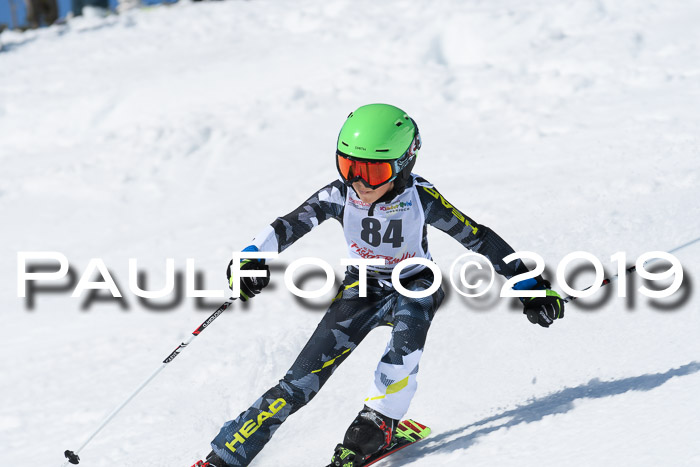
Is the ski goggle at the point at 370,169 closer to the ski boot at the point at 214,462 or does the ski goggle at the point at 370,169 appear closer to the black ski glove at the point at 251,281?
the black ski glove at the point at 251,281

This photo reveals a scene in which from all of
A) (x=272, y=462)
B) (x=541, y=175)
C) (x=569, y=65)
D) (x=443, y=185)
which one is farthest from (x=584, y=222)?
(x=569, y=65)

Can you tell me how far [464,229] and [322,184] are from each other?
5.09 metres

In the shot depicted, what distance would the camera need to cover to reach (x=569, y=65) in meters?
10.5

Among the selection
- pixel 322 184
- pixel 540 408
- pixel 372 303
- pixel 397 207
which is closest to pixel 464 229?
pixel 397 207

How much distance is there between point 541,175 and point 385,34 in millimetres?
5513

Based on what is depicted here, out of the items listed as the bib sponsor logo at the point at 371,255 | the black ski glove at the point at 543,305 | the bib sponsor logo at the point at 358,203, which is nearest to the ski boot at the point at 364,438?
the bib sponsor logo at the point at 371,255

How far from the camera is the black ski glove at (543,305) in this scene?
12.6ft

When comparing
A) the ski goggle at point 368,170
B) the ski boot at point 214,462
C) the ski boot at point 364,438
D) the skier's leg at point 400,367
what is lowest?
the ski boot at point 214,462

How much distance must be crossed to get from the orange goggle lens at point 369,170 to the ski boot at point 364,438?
112 centimetres

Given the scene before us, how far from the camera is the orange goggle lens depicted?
3691mm

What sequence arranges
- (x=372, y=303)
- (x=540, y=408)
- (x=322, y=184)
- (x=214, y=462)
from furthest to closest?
(x=322, y=184) → (x=372, y=303) → (x=540, y=408) → (x=214, y=462)

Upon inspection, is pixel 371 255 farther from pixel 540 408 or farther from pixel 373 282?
pixel 540 408

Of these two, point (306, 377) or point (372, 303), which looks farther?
point (372, 303)

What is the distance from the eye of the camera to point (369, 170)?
370 centimetres
